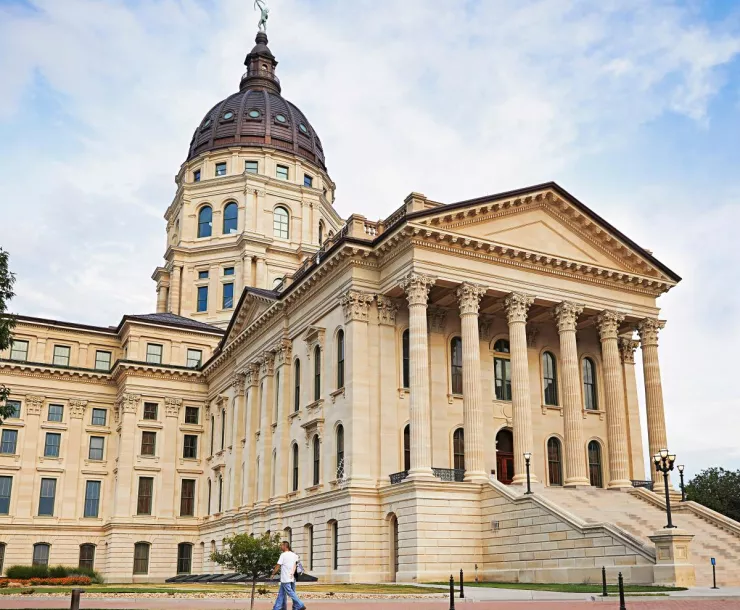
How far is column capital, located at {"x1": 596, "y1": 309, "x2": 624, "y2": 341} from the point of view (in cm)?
4253

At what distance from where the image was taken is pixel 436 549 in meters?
34.3

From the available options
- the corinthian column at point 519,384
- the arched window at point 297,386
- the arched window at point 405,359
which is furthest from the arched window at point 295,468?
the corinthian column at point 519,384

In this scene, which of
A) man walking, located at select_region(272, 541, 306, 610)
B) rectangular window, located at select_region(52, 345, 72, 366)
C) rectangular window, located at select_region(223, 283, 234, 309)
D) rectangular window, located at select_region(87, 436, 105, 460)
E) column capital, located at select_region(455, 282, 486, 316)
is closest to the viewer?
man walking, located at select_region(272, 541, 306, 610)

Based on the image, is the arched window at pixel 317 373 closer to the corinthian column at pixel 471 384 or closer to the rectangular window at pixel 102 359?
the corinthian column at pixel 471 384

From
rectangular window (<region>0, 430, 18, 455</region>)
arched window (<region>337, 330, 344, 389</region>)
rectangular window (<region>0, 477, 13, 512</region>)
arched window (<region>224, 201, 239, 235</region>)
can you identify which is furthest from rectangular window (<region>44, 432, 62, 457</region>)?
arched window (<region>337, 330, 344, 389</region>)

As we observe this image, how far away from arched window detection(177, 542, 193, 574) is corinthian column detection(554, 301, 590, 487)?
32.1m

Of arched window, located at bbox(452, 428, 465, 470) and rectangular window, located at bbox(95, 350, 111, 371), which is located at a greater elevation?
rectangular window, located at bbox(95, 350, 111, 371)

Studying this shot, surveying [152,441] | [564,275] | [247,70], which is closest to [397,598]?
[564,275]

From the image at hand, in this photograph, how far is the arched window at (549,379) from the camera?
4391 centimetres

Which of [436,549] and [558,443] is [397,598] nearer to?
[436,549]

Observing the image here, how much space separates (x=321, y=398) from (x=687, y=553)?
67.5ft

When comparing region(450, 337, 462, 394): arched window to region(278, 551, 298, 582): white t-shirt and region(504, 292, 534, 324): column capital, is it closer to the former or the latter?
region(504, 292, 534, 324): column capital

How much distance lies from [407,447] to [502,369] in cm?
737

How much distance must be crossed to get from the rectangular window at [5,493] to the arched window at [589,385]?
42.0 m
